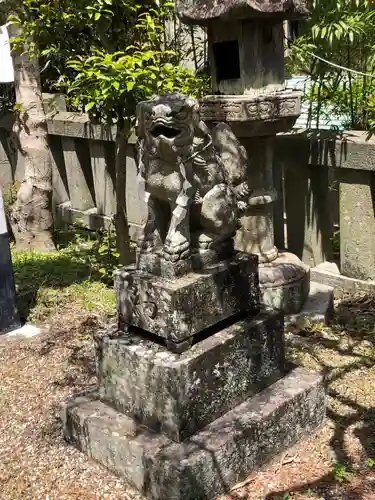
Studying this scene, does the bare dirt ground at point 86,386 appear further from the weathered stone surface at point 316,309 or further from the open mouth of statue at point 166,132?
the open mouth of statue at point 166,132

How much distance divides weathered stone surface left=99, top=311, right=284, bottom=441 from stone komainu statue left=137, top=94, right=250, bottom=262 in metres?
0.53

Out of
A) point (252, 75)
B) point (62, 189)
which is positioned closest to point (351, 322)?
point (252, 75)

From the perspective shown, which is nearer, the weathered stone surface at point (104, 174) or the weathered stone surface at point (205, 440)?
the weathered stone surface at point (205, 440)

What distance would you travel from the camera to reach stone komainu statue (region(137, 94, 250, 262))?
120 inches

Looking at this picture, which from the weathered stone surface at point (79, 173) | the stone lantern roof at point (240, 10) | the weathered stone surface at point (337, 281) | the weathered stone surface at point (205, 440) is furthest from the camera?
the weathered stone surface at point (79, 173)

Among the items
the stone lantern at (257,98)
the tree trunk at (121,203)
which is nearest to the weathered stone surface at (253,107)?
the stone lantern at (257,98)

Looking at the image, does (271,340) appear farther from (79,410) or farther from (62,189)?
(62,189)

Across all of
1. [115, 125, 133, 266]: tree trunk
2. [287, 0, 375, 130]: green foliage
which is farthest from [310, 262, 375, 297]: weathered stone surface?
[115, 125, 133, 266]: tree trunk

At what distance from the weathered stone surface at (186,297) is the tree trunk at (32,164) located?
4076mm

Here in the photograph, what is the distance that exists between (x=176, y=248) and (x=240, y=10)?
221 centimetres

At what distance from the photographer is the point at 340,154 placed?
5312mm

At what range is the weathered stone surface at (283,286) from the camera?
507 cm

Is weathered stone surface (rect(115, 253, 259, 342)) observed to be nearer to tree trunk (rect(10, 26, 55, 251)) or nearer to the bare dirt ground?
the bare dirt ground

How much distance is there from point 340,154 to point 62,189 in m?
4.85
